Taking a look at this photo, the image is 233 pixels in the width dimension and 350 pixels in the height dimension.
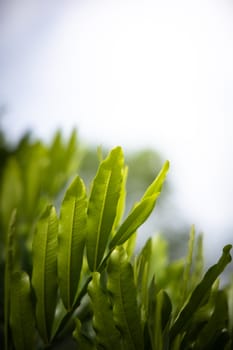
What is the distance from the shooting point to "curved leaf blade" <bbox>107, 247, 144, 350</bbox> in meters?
0.54

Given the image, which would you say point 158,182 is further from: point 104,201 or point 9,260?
point 9,260

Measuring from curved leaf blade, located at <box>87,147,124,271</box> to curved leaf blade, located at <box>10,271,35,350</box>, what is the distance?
0.10 meters

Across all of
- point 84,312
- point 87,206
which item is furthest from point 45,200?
point 87,206

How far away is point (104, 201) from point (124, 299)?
0.13 m

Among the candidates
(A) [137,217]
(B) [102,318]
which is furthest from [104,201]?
(B) [102,318]

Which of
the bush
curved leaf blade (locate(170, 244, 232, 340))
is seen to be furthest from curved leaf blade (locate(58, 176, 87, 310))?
curved leaf blade (locate(170, 244, 232, 340))

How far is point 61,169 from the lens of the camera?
1085 mm

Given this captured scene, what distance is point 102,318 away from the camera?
55 cm

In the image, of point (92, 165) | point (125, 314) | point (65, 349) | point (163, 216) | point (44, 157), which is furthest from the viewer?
point (163, 216)

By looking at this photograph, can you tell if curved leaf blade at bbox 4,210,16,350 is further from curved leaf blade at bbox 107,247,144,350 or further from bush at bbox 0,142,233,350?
curved leaf blade at bbox 107,247,144,350

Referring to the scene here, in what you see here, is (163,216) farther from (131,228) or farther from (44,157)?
(131,228)

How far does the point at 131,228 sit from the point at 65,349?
0.91ft

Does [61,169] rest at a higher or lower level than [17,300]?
higher

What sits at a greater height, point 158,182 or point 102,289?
point 158,182
